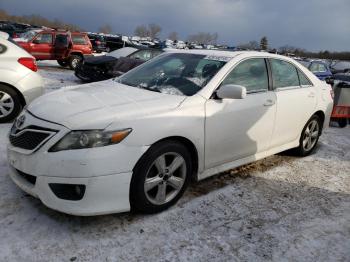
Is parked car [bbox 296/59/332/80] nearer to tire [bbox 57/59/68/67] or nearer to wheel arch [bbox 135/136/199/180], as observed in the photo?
tire [bbox 57/59/68/67]

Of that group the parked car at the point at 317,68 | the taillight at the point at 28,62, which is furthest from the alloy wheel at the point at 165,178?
the parked car at the point at 317,68

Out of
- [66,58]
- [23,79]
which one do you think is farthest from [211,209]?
[66,58]

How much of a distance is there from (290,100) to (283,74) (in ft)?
1.22

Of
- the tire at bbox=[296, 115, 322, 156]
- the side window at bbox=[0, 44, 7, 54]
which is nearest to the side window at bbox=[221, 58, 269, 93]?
the tire at bbox=[296, 115, 322, 156]

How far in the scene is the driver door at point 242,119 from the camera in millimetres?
3783

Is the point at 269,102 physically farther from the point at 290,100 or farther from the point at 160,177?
the point at 160,177

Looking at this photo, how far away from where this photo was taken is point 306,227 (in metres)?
3.51

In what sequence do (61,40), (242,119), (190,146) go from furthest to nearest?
(61,40)
(242,119)
(190,146)

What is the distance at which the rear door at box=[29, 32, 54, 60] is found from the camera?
627 inches

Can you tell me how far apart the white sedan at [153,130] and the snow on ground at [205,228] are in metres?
0.25

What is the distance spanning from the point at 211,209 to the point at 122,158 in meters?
1.20

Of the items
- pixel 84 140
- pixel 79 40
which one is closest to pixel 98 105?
pixel 84 140

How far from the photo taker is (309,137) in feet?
18.3

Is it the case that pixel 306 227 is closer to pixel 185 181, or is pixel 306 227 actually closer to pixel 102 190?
pixel 185 181
